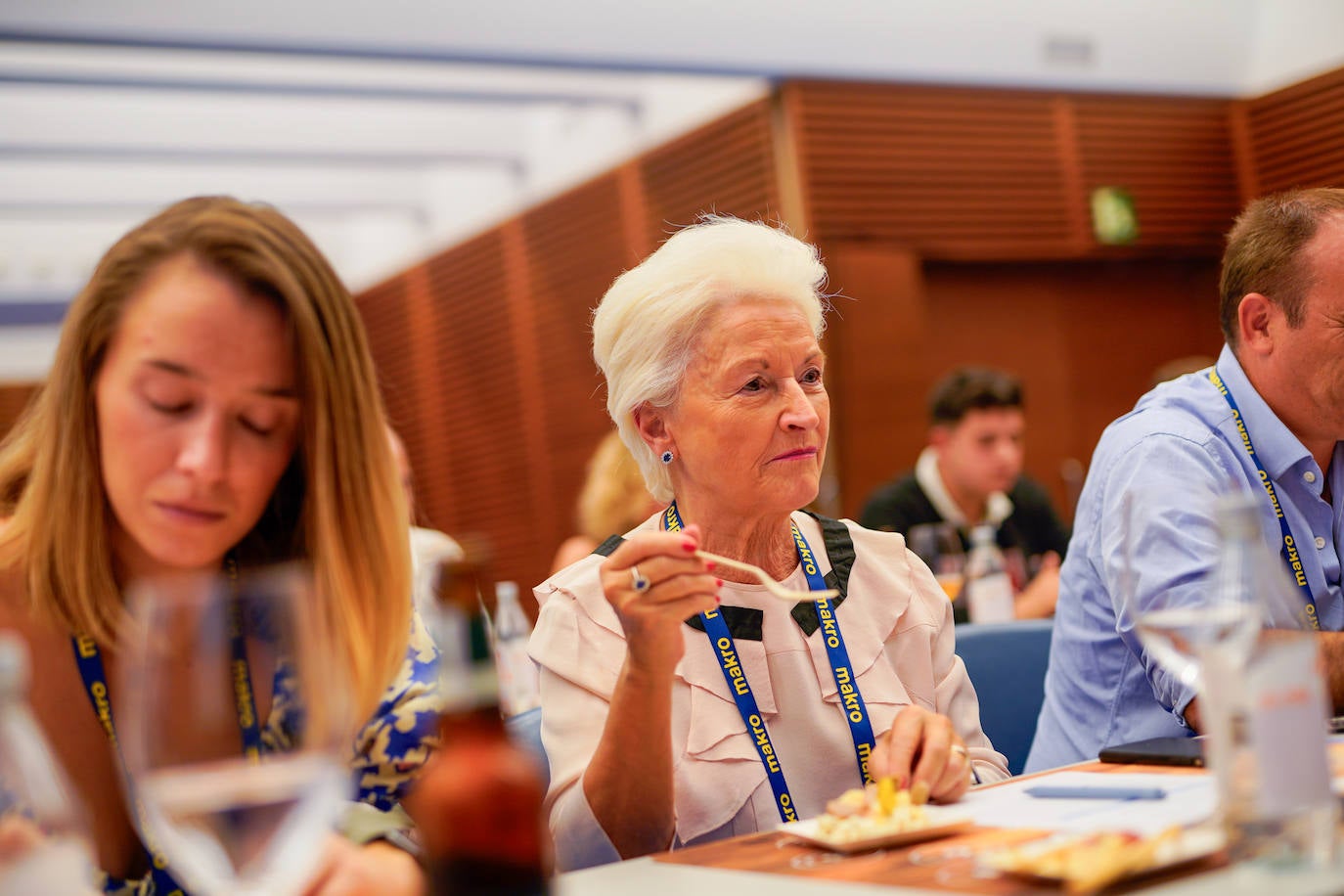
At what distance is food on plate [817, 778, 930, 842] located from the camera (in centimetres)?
130

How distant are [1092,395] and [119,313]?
689 cm

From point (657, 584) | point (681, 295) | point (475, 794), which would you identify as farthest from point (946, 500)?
point (475, 794)

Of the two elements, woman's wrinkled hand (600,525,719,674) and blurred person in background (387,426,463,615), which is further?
woman's wrinkled hand (600,525,719,674)

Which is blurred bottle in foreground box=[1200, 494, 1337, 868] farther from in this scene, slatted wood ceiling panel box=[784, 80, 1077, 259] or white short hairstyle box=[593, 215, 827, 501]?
slatted wood ceiling panel box=[784, 80, 1077, 259]

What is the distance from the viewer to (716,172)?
7.02m

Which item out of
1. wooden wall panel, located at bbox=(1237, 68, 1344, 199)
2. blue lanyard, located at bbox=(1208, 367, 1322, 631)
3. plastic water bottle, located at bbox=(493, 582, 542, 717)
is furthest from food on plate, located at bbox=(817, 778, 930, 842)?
wooden wall panel, located at bbox=(1237, 68, 1344, 199)

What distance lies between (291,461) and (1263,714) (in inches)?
36.9

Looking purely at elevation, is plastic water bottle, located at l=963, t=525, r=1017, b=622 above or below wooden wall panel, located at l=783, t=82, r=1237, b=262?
below

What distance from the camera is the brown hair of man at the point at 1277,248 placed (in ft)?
7.89

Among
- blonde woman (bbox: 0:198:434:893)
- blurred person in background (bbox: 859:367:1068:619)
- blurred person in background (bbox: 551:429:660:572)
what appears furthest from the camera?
blurred person in background (bbox: 859:367:1068:619)

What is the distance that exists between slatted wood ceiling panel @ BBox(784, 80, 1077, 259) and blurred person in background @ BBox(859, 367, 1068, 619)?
72.4 inches

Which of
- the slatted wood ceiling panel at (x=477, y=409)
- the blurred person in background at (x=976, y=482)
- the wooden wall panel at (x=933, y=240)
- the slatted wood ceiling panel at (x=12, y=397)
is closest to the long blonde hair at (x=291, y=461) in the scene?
the blurred person in background at (x=976, y=482)

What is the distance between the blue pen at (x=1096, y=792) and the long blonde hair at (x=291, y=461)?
753mm

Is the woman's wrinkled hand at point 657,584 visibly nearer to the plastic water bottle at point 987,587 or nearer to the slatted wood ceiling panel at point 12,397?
the plastic water bottle at point 987,587
